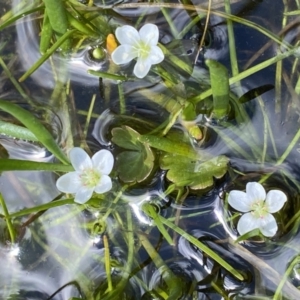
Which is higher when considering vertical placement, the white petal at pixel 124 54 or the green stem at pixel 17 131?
the white petal at pixel 124 54

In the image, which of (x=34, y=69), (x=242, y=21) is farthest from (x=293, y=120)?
(x=34, y=69)

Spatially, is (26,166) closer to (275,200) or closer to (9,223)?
(9,223)

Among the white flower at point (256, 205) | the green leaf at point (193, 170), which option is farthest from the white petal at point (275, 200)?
the green leaf at point (193, 170)

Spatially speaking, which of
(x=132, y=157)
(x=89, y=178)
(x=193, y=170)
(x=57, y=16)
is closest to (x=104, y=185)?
(x=89, y=178)

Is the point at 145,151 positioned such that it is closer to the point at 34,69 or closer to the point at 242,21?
the point at 34,69

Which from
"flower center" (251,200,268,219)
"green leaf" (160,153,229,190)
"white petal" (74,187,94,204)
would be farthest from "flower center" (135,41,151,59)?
"flower center" (251,200,268,219)

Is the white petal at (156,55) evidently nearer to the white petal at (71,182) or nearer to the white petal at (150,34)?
the white petal at (150,34)
